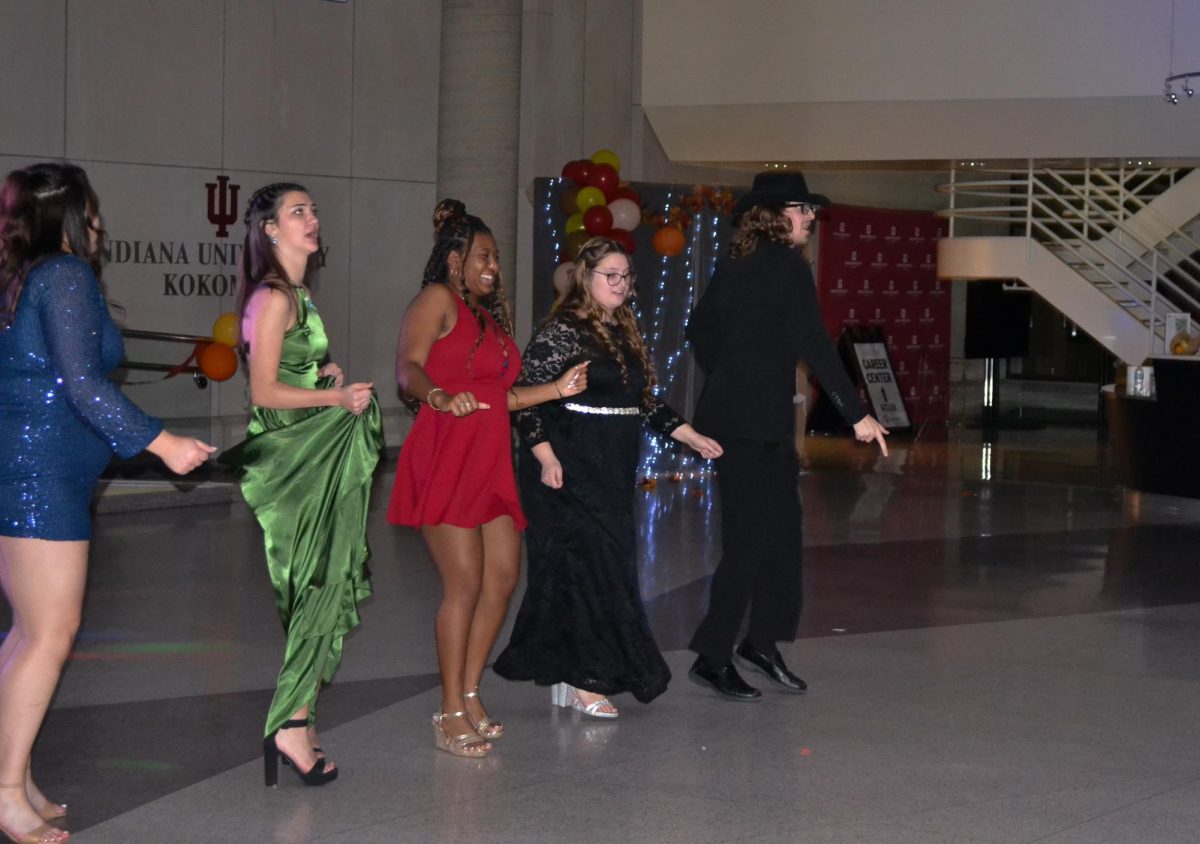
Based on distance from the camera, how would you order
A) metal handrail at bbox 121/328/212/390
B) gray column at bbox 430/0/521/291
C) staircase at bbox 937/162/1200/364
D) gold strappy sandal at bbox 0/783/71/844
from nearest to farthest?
gold strappy sandal at bbox 0/783/71/844 < metal handrail at bbox 121/328/212/390 < gray column at bbox 430/0/521/291 < staircase at bbox 937/162/1200/364

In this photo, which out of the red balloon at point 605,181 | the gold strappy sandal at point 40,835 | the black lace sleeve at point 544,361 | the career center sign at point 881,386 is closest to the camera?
the gold strappy sandal at point 40,835

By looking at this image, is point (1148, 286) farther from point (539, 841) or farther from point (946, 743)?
point (539, 841)

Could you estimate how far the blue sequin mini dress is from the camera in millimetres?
3547

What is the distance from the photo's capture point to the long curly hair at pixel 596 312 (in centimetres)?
484

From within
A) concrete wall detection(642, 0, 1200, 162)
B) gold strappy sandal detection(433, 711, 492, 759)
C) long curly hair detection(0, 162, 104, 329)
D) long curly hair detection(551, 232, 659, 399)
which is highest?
concrete wall detection(642, 0, 1200, 162)

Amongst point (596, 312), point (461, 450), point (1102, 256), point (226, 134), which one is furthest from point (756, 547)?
point (1102, 256)

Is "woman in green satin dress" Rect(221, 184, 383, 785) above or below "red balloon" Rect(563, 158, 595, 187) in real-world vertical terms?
below

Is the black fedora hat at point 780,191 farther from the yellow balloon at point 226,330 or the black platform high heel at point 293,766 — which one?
the yellow balloon at point 226,330

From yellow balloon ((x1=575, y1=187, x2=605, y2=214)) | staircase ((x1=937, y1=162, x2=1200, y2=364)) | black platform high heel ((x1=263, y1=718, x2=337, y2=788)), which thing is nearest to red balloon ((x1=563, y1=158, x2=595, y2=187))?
yellow balloon ((x1=575, y1=187, x2=605, y2=214))

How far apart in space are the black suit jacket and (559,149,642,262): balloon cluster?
565 cm

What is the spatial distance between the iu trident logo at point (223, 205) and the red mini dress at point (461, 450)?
7.83 metres

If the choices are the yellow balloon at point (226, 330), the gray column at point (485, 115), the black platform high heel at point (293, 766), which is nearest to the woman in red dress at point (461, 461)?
the black platform high heel at point (293, 766)

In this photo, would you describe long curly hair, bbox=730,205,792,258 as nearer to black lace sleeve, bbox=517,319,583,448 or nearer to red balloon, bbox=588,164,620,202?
black lace sleeve, bbox=517,319,583,448

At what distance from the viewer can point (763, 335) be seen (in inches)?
207
